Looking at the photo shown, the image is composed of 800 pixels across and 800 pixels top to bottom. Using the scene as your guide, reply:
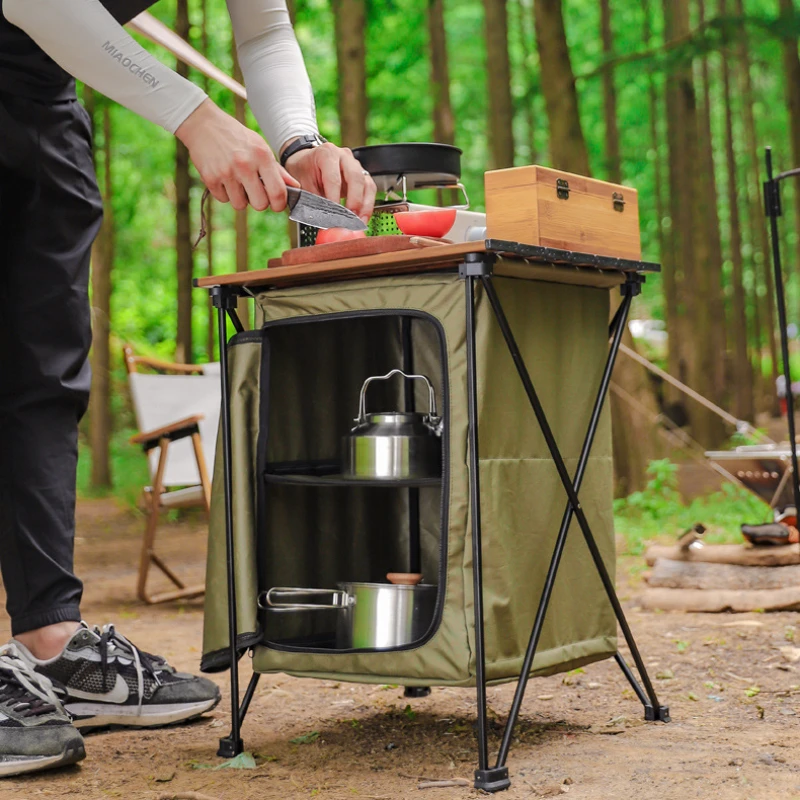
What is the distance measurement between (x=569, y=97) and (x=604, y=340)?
19.0ft

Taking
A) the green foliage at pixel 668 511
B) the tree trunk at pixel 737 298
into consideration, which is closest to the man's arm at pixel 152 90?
the green foliage at pixel 668 511

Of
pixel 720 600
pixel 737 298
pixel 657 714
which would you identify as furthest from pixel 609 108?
pixel 657 714

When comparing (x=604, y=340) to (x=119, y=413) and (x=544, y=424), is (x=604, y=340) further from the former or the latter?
(x=119, y=413)

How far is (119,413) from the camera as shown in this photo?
791 inches

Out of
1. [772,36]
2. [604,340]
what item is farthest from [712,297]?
[604,340]

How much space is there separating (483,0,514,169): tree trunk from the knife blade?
9.30m

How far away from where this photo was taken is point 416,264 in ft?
7.75

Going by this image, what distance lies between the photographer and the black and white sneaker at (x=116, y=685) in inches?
104

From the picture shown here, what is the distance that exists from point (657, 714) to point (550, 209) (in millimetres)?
1166

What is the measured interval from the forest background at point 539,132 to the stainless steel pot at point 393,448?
18.9 ft

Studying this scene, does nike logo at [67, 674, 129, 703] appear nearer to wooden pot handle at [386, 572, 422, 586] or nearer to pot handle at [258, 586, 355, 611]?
pot handle at [258, 586, 355, 611]

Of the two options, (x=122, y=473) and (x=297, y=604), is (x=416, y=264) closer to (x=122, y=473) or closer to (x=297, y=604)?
(x=297, y=604)

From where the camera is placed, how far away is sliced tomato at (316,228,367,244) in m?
2.53

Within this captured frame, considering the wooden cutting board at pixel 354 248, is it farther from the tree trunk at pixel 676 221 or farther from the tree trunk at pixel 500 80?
the tree trunk at pixel 676 221
